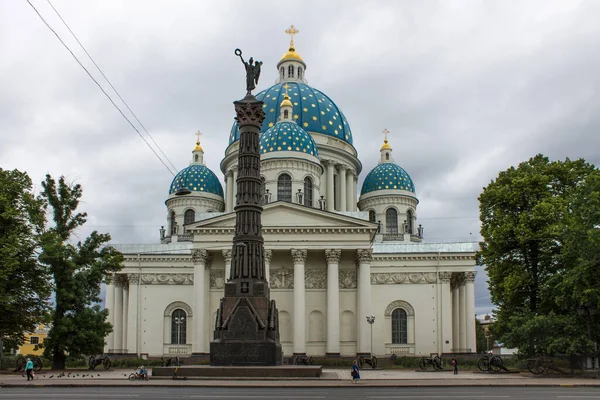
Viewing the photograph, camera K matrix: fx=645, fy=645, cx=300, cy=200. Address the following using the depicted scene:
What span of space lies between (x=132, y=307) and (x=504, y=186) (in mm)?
30272

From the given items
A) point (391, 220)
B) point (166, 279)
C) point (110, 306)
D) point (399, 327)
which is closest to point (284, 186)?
point (166, 279)

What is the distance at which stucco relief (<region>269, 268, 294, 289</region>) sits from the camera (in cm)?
4663

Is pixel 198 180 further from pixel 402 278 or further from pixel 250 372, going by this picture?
pixel 250 372

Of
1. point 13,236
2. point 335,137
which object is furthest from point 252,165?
point 335,137

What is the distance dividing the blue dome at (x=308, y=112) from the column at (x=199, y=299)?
1718 cm

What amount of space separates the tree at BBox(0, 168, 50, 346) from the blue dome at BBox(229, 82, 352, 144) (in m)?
27.6

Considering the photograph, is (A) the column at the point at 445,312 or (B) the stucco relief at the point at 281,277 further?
(A) the column at the point at 445,312

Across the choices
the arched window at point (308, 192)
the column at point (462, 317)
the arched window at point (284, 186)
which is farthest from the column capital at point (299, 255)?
the column at point (462, 317)

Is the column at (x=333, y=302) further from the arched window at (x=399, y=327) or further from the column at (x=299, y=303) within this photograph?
the arched window at (x=399, y=327)

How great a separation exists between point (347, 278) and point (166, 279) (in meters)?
14.9

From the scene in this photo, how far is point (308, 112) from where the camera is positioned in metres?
59.5

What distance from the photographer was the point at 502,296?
34.2 meters

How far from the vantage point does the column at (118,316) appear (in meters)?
51.8

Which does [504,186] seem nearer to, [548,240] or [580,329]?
[548,240]
